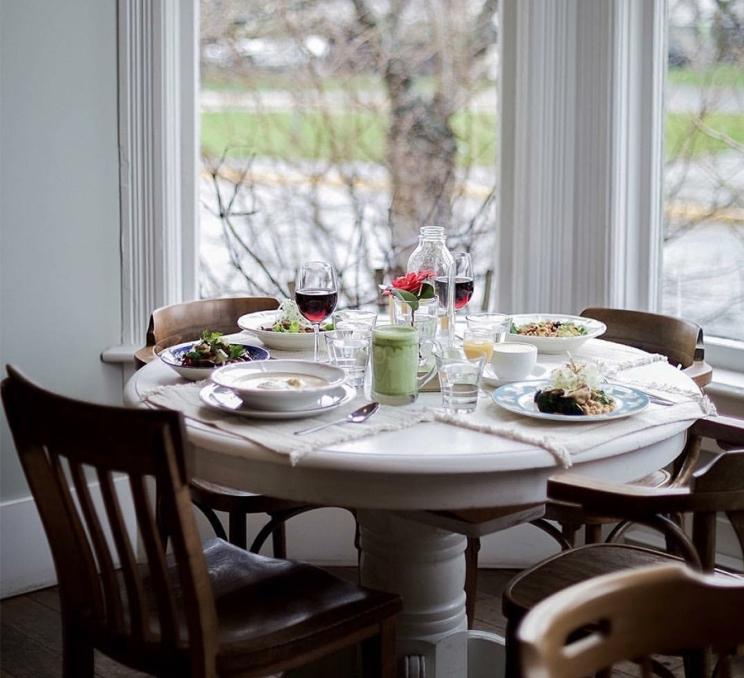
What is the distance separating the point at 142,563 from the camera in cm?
336

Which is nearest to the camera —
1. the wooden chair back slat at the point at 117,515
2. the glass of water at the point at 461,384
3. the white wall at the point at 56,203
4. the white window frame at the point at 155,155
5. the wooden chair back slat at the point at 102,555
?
the wooden chair back slat at the point at 117,515

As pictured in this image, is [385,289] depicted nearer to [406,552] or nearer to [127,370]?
[406,552]

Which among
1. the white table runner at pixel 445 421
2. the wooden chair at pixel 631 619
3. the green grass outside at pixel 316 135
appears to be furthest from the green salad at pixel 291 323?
the wooden chair at pixel 631 619

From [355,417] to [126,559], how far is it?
443 mm

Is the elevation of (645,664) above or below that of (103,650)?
above

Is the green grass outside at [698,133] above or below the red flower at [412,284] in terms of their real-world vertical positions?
above

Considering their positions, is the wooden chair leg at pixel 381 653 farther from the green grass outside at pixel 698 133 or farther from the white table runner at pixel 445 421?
the green grass outside at pixel 698 133

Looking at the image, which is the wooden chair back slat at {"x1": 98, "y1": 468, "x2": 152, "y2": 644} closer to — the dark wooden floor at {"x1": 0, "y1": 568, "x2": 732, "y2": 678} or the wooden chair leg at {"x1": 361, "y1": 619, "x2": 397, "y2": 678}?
the wooden chair leg at {"x1": 361, "y1": 619, "x2": 397, "y2": 678}

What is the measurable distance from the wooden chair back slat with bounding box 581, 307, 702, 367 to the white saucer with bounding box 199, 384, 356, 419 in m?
1.02

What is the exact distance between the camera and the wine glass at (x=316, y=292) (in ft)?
7.21

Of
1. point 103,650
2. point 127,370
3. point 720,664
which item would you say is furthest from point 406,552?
point 127,370

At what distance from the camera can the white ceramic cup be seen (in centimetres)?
207

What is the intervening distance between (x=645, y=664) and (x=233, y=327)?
6.50 feet

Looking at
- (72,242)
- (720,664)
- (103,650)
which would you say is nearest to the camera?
(720,664)
